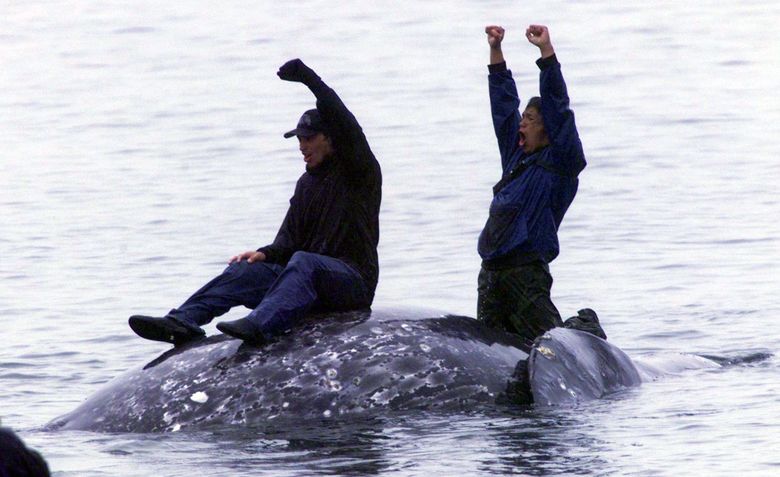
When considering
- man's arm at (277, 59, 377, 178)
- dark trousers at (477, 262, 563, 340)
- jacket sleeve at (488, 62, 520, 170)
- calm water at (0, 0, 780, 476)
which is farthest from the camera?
jacket sleeve at (488, 62, 520, 170)

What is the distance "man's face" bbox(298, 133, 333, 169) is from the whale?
107cm

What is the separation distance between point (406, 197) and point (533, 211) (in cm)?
1517

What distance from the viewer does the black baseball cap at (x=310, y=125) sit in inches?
502

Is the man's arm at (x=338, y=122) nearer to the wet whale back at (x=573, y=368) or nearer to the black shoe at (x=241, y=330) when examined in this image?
the black shoe at (x=241, y=330)

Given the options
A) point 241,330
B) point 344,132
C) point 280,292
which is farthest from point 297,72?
point 241,330

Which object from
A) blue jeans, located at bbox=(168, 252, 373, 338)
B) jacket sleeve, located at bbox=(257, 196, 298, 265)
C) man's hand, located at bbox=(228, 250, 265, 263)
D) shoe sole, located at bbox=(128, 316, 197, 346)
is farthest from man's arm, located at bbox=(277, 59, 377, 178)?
shoe sole, located at bbox=(128, 316, 197, 346)

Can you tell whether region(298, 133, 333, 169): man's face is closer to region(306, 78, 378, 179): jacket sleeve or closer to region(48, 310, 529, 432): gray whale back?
region(306, 78, 378, 179): jacket sleeve

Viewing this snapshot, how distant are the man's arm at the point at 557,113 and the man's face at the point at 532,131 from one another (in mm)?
124

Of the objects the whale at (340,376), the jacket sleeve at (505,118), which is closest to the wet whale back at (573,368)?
the whale at (340,376)

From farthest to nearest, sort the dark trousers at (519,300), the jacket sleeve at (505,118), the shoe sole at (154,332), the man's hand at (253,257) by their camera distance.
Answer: the jacket sleeve at (505,118) < the dark trousers at (519,300) < the man's hand at (253,257) < the shoe sole at (154,332)

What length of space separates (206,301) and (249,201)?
15993 millimetres

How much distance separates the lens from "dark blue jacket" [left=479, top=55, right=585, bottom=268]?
43.5ft

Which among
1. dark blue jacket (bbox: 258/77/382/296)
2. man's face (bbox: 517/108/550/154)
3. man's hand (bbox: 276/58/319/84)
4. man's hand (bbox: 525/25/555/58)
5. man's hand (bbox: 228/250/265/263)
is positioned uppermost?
man's hand (bbox: 525/25/555/58)

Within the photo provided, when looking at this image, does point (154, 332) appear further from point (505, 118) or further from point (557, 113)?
point (557, 113)
